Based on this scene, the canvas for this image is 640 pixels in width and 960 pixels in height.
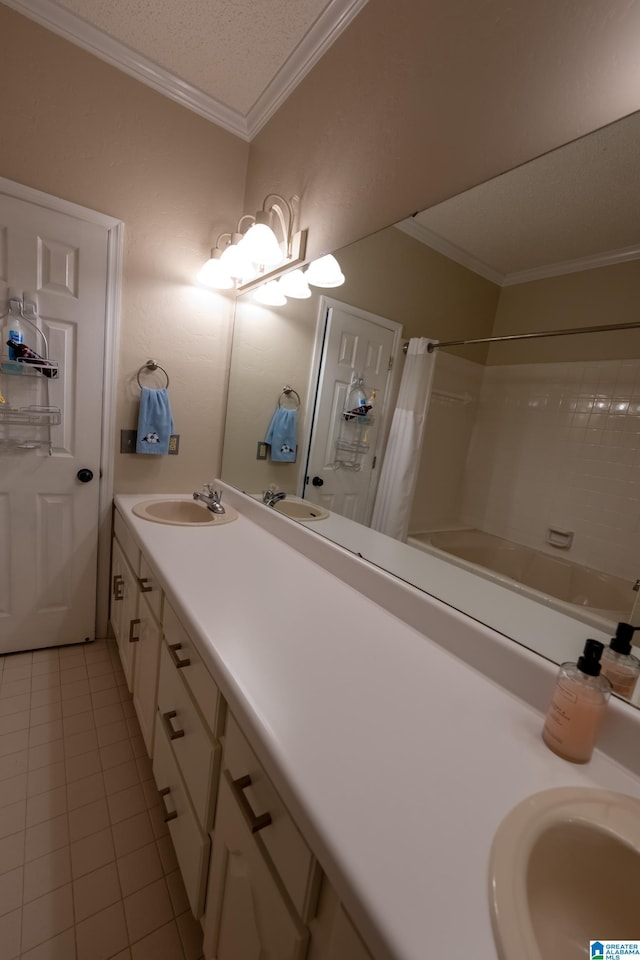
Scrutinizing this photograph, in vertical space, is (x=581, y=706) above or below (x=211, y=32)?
below

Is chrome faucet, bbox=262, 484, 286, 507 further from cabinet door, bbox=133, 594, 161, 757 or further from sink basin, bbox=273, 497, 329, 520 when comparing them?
cabinet door, bbox=133, 594, 161, 757

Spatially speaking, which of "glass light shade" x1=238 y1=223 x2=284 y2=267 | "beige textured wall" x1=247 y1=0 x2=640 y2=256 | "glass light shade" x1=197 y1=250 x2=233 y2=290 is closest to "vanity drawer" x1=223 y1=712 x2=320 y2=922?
"beige textured wall" x1=247 y1=0 x2=640 y2=256

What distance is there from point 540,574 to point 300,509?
934mm

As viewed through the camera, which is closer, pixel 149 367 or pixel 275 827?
pixel 275 827

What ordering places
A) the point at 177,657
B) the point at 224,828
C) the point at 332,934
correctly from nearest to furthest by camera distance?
the point at 332,934, the point at 224,828, the point at 177,657

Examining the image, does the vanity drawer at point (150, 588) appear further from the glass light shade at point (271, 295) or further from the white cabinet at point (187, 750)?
the glass light shade at point (271, 295)

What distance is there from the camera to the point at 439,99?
1048 mm

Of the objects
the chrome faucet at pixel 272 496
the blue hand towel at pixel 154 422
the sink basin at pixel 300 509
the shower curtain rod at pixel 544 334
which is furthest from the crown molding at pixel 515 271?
the blue hand towel at pixel 154 422

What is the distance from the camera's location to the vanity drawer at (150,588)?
118 cm

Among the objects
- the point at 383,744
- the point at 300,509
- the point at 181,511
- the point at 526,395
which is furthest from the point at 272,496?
the point at 383,744

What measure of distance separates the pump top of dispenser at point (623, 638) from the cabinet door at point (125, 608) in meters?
1.42

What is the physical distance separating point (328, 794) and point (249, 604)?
20.9 inches

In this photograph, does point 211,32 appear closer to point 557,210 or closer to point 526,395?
point 557,210

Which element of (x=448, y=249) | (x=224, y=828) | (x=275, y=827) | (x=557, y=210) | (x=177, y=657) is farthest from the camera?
(x=448, y=249)
